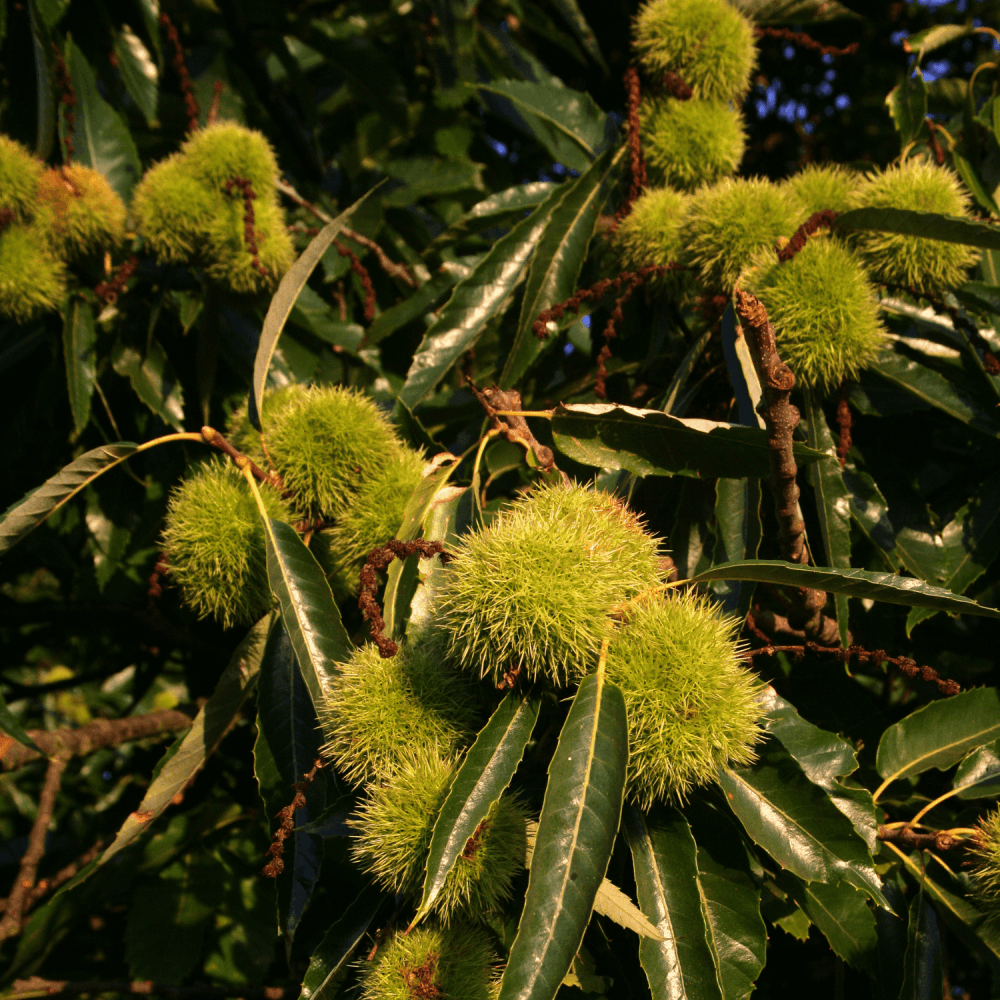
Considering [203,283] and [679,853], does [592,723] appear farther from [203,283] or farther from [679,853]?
[203,283]

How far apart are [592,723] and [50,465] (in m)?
2.08

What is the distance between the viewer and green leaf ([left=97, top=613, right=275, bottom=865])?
4.28ft

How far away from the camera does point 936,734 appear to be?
141cm

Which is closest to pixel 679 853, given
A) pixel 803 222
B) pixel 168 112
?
pixel 803 222

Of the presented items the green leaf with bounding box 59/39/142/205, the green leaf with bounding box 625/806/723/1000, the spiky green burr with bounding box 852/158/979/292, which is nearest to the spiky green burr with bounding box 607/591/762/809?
the green leaf with bounding box 625/806/723/1000

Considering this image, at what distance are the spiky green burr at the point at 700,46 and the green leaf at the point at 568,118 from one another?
0.27 metres

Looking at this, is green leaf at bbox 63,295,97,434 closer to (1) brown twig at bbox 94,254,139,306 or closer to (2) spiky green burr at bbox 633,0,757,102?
(1) brown twig at bbox 94,254,139,306

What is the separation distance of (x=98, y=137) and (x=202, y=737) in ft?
5.85

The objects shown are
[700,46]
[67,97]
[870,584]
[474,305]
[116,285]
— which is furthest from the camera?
[67,97]

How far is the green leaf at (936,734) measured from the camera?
4.58 ft

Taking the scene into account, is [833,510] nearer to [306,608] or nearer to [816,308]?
[816,308]

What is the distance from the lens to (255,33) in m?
2.86

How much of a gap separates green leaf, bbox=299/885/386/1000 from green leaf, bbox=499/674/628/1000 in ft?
1.15

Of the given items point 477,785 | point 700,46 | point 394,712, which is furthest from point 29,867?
point 700,46
